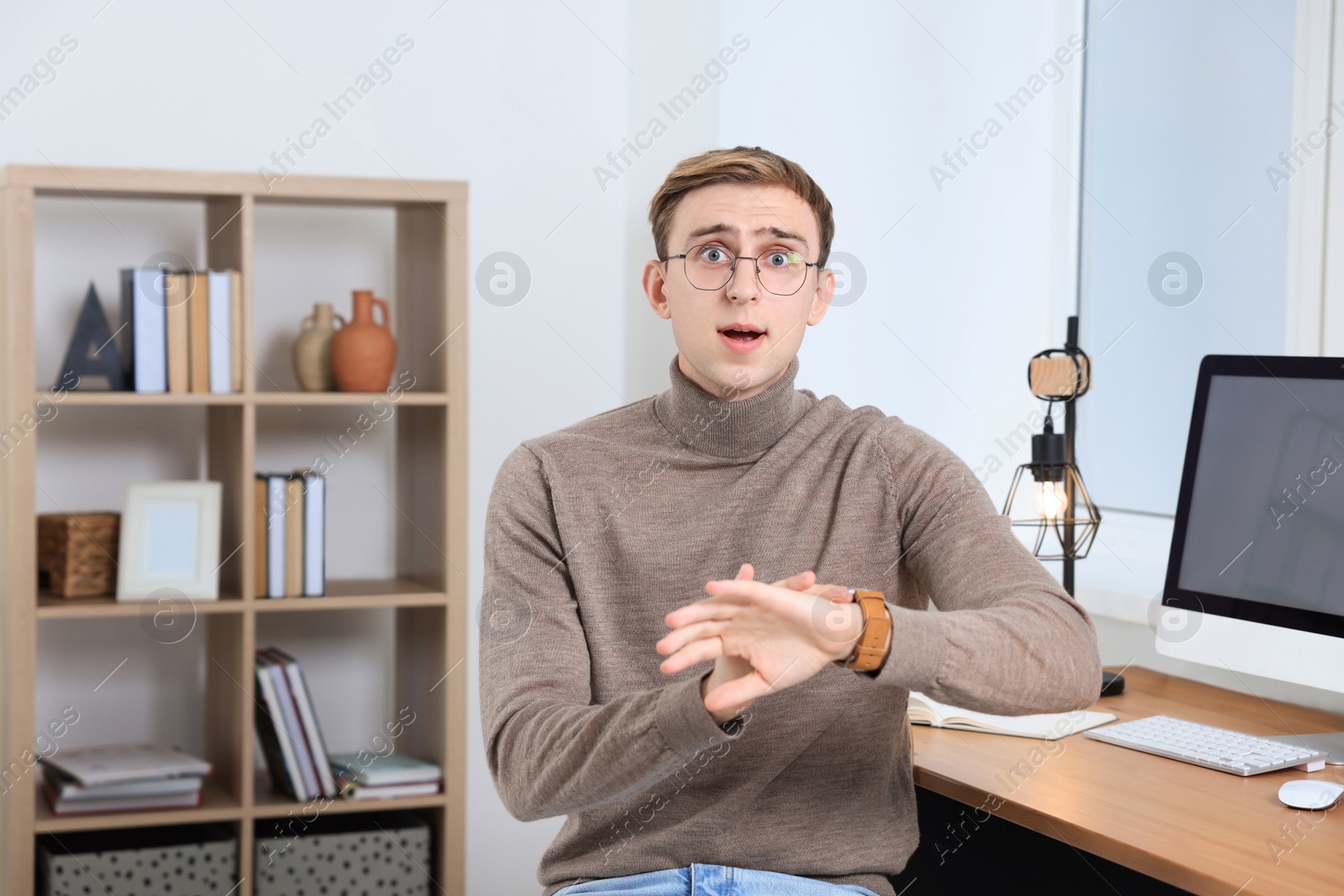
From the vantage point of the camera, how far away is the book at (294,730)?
2.34 m

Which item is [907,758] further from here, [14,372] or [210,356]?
[14,372]

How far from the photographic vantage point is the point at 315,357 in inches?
96.6

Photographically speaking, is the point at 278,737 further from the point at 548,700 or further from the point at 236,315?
the point at 548,700

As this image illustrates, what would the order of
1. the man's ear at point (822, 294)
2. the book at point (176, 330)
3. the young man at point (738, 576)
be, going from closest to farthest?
the young man at point (738, 576), the man's ear at point (822, 294), the book at point (176, 330)

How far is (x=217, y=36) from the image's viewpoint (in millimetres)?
2531

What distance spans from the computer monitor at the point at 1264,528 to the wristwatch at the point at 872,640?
27.5 inches

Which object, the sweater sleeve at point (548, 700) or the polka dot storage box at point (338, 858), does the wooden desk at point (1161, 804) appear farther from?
the polka dot storage box at point (338, 858)

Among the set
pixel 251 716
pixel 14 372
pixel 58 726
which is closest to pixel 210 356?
pixel 14 372

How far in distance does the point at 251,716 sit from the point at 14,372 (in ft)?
2.50

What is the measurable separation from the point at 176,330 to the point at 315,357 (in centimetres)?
29

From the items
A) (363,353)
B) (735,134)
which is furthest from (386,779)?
(735,134)

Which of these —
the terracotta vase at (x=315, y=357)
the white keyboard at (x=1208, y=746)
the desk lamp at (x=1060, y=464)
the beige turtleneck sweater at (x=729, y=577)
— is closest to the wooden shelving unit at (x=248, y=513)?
the terracotta vase at (x=315, y=357)

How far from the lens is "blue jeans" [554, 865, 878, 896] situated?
125cm

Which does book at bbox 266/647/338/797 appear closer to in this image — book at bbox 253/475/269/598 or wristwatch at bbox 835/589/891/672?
book at bbox 253/475/269/598
